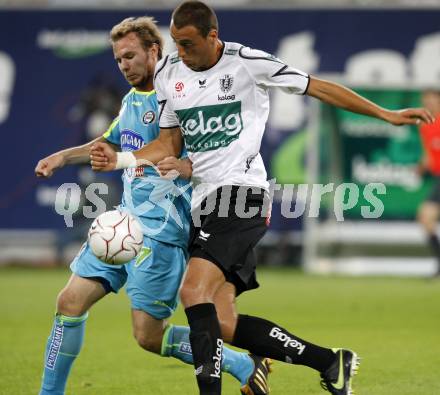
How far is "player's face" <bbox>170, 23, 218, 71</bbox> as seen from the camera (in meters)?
5.83

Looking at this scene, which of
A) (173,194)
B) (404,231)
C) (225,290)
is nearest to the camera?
(225,290)

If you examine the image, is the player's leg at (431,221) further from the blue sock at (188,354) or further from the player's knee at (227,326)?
the player's knee at (227,326)

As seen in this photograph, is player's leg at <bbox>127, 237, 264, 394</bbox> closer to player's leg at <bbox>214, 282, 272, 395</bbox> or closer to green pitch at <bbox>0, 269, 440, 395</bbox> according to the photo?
player's leg at <bbox>214, 282, 272, 395</bbox>

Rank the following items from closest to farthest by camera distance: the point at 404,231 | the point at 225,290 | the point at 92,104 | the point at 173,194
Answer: the point at 225,290 < the point at 173,194 < the point at 404,231 < the point at 92,104

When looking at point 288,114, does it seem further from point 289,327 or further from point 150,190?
point 150,190

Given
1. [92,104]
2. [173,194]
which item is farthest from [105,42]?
[173,194]

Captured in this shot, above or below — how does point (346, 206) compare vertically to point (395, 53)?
below

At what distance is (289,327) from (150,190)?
4.10 m

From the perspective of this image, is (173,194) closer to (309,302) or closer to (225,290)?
(225,290)

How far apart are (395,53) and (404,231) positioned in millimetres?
3271

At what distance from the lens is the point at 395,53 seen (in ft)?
59.8

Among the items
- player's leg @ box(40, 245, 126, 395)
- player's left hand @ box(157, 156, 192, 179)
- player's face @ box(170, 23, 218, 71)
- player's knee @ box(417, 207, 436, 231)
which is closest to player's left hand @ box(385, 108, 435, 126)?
player's face @ box(170, 23, 218, 71)

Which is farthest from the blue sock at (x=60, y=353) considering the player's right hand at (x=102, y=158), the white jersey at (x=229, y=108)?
the white jersey at (x=229, y=108)

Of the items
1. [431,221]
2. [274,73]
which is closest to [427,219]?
[431,221]
